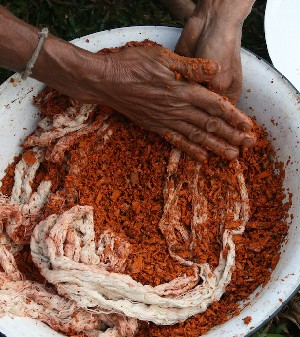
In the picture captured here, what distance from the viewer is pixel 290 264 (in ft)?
4.61

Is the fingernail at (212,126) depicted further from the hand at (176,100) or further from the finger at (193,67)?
the finger at (193,67)

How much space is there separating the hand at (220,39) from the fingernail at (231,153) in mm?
164

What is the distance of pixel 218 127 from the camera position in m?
1.49

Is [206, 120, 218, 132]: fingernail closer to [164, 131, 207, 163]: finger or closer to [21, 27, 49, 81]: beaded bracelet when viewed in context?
[164, 131, 207, 163]: finger

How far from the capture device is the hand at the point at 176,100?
1440 millimetres

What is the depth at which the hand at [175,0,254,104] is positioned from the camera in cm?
151

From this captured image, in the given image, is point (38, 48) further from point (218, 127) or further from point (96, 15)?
point (96, 15)

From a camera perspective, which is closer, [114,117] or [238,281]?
[238,281]

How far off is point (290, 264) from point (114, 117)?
0.65 meters

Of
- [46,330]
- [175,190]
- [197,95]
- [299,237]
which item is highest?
[197,95]

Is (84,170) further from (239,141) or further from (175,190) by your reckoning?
(239,141)

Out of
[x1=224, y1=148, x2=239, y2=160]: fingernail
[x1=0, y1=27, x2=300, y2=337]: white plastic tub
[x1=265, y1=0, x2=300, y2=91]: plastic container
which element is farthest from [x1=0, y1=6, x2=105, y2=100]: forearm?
[x1=265, y1=0, x2=300, y2=91]: plastic container

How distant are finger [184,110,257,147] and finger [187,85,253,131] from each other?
0.02m

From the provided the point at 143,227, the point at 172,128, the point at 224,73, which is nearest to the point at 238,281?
the point at 143,227
